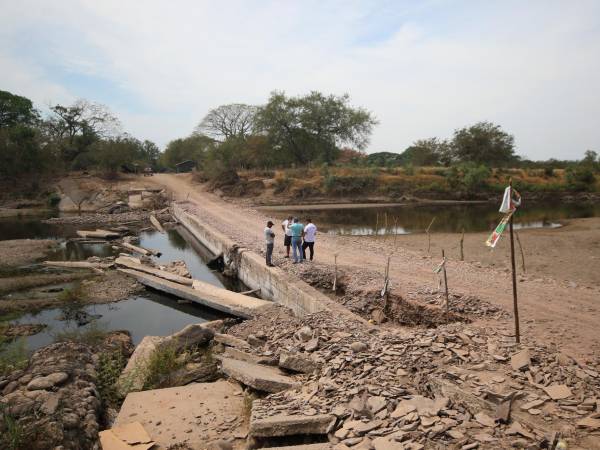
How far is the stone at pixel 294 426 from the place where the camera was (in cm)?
465

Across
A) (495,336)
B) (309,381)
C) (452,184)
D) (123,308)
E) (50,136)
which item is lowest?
(123,308)

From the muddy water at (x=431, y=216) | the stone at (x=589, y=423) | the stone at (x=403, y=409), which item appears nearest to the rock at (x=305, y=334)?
the stone at (x=403, y=409)

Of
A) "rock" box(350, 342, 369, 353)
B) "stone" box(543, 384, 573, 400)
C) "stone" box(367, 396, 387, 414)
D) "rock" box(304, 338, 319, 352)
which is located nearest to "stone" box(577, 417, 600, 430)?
"stone" box(543, 384, 573, 400)

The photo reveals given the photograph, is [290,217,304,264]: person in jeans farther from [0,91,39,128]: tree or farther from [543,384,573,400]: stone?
[0,91,39,128]: tree

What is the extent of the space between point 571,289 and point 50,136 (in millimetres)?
52058

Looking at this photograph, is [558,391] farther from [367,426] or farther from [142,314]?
[142,314]

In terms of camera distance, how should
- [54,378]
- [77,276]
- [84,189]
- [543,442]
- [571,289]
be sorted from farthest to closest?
[84,189] < [77,276] < [571,289] < [54,378] < [543,442]

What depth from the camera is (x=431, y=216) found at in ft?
103

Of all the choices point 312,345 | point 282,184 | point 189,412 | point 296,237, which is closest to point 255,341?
point 312,345

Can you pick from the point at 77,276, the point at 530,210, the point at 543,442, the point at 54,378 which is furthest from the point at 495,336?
the point at 530,210

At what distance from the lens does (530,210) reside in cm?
3472

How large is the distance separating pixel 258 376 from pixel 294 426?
5.10ft

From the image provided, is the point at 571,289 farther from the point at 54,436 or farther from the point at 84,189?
the point at 84,189

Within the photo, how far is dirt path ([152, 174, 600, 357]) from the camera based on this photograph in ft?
23.4
